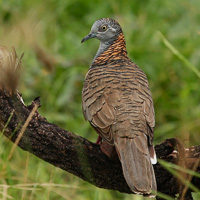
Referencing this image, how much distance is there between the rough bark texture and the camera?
157 inches

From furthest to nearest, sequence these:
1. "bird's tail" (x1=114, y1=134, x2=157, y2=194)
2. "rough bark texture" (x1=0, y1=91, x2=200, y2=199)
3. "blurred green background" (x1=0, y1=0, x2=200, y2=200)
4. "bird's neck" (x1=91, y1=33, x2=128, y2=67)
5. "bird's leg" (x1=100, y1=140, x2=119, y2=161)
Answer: "blurred green background" (x1=0, y1=0, x2=200, y2=200)
"bird's neck" (x1=91, y1=33, x2=128, y2=67)
"bird's leg" (x1=100, y1=140, x2=119, y2=161)
"rough bark texture" (x1=0, y1=91, x2=200, y2=199)
"bird's tail" (x1=114, y1=134, x2=157, y2=194)

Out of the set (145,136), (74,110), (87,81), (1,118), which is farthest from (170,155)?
(74,110)

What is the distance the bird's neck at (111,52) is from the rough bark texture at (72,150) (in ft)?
3.62

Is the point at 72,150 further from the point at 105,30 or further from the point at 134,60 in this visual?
the point at 134,60

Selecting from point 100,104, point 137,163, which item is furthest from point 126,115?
point 137,163

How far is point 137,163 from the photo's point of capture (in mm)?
3920

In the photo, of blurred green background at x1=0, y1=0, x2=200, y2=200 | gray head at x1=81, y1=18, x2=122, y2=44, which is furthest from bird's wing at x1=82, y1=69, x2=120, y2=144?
blurred green background at x1=0, y1=0, x2=200, y2=200

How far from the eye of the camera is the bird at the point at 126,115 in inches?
153

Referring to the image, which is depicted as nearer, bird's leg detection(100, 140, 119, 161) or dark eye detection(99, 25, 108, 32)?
bird's leg detection(100, 140, 119, 161)

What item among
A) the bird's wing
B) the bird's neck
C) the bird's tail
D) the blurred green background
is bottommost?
Answer: the bird's tail

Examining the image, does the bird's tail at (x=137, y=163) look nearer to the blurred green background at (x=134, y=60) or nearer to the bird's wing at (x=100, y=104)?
the bird's wing at (x=100, y=104)

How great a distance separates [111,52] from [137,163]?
5.10 ft

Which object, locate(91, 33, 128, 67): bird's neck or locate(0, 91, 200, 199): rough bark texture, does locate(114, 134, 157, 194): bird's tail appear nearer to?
locate(0, 91, 200, 199): rough bark texture

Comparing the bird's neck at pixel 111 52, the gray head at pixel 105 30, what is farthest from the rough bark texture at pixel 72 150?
the gray head at pixel 105 30
